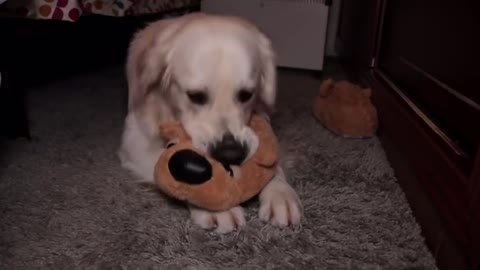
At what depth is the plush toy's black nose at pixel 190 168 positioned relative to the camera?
0.98m

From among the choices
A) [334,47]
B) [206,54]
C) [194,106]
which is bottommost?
[334,47]

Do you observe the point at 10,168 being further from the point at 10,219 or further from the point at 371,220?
the point at 371,220

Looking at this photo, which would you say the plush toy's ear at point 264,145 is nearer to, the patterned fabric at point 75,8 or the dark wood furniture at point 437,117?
the dark wood furniture at point 437,117

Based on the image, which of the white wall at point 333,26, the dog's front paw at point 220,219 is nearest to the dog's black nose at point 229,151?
the dog's front paw at point 220,219

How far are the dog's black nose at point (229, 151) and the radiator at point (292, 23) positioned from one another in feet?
5.47

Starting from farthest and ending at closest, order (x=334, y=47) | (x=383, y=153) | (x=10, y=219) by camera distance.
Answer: (x=334, y=47), (x=383, y=153), (x=10, y=219)

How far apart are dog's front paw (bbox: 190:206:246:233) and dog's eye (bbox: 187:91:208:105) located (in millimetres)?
249

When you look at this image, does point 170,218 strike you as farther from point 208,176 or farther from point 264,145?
point 264,145

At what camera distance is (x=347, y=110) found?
1.59 metres

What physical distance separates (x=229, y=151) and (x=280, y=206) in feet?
0.52

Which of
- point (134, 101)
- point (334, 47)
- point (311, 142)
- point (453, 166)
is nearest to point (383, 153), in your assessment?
point (311, 142)

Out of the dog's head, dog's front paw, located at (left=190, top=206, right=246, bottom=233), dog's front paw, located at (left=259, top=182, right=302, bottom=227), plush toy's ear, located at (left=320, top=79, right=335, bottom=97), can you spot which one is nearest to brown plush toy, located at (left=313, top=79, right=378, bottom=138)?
plush toy's ear, located at (left=320, top=79, right=335, bottom=97)

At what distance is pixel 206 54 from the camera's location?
1.12 metres

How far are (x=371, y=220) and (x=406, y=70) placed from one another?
0.53m
